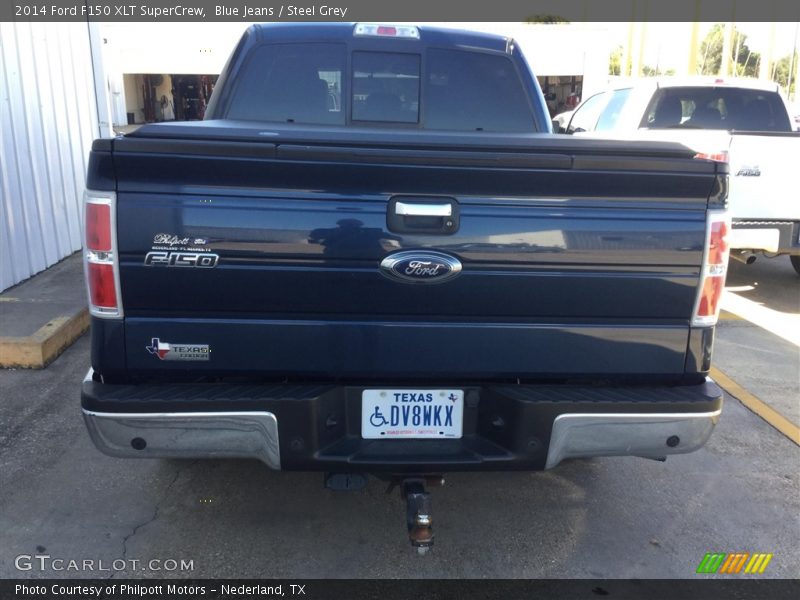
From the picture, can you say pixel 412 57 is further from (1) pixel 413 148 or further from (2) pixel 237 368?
(2) pixel 237 368

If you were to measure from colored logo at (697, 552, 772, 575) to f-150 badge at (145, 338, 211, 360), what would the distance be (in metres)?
2.20

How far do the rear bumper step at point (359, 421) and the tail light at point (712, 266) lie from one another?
0.30 m

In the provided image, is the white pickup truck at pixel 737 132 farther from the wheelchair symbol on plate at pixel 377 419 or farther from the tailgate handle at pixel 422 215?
the wheelchair symbol on plate at pixel 377 419

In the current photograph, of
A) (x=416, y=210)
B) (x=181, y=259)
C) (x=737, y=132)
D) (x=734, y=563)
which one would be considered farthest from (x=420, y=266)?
(x=737, y=132)

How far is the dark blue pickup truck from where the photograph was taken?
2.32 meters

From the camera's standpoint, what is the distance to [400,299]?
7.91ft

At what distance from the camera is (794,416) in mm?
4426

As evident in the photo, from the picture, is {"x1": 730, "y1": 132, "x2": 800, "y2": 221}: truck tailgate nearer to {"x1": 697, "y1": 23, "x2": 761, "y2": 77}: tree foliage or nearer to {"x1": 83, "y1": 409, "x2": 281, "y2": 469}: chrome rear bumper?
{"x1": 83, "y1": 409, "x2": 281, "y2": 469}: chrome rear bumper

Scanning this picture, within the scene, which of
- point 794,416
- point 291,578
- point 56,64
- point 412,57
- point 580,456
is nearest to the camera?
point 580,456

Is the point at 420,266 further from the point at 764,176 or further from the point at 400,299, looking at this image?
the point at 764,176

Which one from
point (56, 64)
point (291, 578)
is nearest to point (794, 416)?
point (291, 578)

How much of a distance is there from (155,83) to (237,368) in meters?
27.1

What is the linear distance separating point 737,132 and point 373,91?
436 centimetres

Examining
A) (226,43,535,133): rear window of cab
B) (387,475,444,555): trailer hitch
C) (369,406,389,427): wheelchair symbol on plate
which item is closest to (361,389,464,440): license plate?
(369,406,389,427): wheelchair symbol on plate
